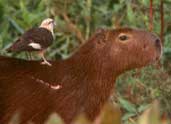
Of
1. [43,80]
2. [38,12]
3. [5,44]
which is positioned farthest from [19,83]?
A: [38,12]

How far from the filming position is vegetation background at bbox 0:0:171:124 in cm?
599

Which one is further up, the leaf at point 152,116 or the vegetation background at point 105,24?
the leaf at point 152,116

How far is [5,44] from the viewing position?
685 cm

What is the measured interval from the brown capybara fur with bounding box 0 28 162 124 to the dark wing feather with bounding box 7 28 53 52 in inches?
9.8

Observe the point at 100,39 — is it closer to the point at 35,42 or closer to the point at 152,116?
the point at 35,42

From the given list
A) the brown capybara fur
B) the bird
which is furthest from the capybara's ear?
the bird

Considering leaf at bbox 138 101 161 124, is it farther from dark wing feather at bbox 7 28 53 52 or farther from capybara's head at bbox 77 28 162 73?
dark wing feather at bbox 7 28 53 52

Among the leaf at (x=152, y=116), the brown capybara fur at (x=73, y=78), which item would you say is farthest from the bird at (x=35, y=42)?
the leaf at (x=152, y=116)

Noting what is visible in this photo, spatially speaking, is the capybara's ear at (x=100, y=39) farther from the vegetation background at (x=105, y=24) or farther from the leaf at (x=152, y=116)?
the leaf at (x=152, y=116)

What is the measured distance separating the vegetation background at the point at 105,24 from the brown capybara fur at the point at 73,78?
75 cm

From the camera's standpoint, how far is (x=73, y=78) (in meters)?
4.46

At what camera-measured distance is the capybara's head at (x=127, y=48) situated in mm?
4574

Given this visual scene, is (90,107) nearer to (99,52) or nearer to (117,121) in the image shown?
A: (99,52)

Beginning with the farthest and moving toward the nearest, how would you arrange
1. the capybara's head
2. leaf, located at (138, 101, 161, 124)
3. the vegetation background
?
the vegetation background → the capybara's head → leaf, located at (138, 101, 161, 124)
